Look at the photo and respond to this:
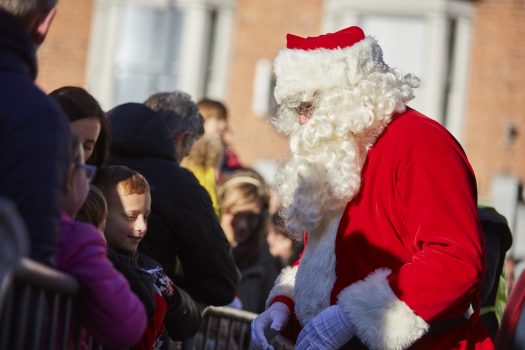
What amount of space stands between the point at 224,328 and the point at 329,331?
283cm

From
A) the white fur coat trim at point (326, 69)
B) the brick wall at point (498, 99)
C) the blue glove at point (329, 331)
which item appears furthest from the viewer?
the brick wall at point (498, 99)

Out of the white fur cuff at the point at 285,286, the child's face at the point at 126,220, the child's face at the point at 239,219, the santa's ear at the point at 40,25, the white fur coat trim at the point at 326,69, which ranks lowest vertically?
the child's face at the point at 239,219

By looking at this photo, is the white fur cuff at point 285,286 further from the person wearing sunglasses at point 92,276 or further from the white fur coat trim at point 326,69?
the person wearing sunglasses at point 92,276

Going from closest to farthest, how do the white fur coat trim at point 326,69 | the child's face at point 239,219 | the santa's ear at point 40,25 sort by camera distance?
the santa's ear at point 40,25 < the white fur coat trim at point 326,69 < the child's face at point 239,219

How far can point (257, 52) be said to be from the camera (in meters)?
16.5

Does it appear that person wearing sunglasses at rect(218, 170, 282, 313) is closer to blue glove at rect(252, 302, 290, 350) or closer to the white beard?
blue glove at rect(252, 302, 290, 350)

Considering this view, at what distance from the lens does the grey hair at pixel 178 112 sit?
6.51m

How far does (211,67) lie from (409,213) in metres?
12.4

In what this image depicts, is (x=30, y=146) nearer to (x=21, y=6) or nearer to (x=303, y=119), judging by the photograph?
(x=21, y=6)

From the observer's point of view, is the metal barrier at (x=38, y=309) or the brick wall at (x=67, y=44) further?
the brick wall at (x=67, y=44)

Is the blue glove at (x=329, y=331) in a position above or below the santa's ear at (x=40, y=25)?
below

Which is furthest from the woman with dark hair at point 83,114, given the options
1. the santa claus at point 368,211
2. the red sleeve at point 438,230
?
the red sleeve at point 438,230

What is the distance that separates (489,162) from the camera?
52.6 feet

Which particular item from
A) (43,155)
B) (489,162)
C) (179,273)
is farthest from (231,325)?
(489,162)
